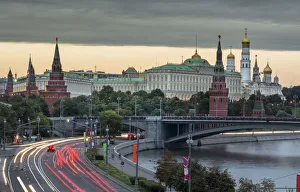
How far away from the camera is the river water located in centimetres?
11450

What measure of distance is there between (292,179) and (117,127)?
6777 centimetres

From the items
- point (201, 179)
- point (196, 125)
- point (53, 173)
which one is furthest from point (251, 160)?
point (201, 179)

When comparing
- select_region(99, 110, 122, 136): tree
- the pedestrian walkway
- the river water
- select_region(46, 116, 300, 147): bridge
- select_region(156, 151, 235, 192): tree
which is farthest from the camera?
select_region(99, 110, 122, 136): tree

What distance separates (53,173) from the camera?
96.5 m

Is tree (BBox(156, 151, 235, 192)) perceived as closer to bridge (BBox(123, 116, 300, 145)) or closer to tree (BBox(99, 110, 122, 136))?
bridge (BBox(123, 116, 300, 145))

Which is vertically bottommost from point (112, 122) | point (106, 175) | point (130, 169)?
point (130, 169)

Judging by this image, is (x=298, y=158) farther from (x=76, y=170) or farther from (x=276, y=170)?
(x=76, y=170)

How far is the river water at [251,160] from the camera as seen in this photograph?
114500 mm

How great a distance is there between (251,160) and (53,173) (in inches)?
2153

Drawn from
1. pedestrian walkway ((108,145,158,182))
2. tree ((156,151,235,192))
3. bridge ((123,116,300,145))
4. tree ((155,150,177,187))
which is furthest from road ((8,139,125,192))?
bridge ((123,116,300,145))

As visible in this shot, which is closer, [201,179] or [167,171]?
[201,179]

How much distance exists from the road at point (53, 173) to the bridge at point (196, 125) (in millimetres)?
46452

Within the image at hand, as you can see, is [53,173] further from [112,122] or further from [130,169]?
[112,122]

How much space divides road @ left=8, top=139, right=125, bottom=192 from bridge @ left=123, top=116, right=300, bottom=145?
1829 inches
